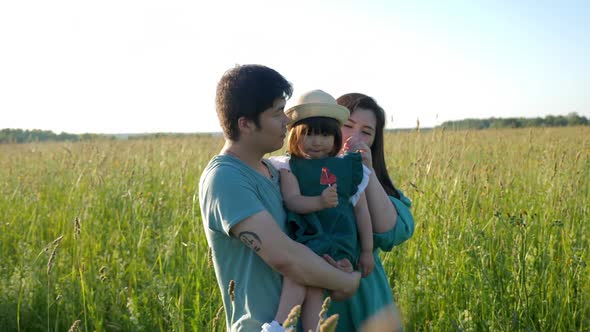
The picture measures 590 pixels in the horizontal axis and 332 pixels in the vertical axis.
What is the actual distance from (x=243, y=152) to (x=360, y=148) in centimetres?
64

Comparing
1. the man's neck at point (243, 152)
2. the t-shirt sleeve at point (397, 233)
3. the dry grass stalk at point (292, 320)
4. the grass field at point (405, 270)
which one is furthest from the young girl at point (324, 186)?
the dry grass stalk at point (292, 320)

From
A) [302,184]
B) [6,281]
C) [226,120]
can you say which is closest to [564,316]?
[302,184]

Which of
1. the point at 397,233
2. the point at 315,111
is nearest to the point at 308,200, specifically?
the point at 315,111

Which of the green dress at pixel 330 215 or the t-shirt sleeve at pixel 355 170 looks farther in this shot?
the t-shirt sleeve at pixel 355 170

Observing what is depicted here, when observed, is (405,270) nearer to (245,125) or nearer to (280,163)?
(280,163)

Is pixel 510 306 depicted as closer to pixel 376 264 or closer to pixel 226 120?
pixel 376 264

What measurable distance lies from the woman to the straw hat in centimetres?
24

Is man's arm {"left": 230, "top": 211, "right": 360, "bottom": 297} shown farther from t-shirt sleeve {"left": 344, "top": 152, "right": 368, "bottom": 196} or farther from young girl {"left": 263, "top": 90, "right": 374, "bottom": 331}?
t-shirt sleeve {"left": 344, "top": 152, "right": 368, "bottom": 196}

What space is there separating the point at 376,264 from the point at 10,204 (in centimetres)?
353

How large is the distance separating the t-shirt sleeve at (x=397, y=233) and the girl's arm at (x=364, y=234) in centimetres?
9

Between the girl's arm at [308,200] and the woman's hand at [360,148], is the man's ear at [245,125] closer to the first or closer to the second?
the girl's arm at [308,200]

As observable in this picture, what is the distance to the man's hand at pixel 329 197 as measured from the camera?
1.77 m

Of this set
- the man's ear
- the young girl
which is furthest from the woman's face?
the man's ear

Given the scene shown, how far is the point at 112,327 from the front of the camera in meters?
2.81
